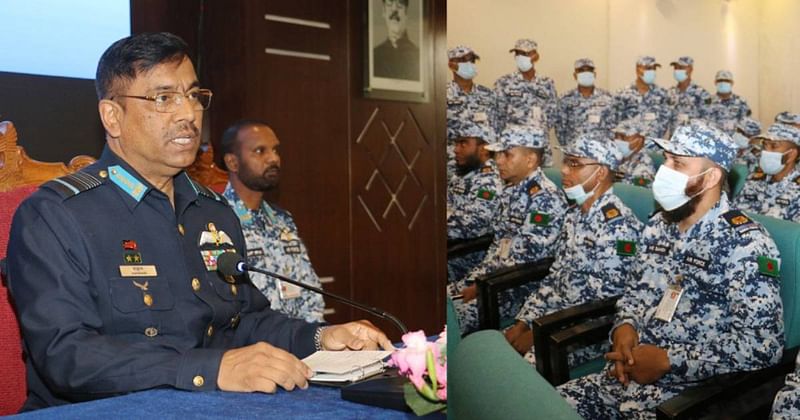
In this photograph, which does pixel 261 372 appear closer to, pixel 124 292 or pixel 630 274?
pixel 124 292

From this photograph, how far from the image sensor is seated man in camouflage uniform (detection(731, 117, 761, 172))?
0.31m

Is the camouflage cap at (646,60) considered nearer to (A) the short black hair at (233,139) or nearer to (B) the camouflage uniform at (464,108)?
(B) the camouflage uniform at (464,108)

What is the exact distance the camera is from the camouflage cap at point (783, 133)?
294 mm

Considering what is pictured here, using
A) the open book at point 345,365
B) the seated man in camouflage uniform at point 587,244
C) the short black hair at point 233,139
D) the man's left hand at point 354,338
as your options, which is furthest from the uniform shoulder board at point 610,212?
the short black hair at point 233,139

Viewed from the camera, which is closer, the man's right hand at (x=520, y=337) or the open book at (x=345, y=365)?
the man's right hand at (x=520, y=337)

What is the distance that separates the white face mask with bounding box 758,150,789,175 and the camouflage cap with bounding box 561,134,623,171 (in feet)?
0.20

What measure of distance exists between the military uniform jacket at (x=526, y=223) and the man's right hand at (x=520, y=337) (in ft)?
0.09

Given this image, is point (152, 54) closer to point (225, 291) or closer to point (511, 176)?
point (225, 291)

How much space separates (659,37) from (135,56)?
1194 millimetres

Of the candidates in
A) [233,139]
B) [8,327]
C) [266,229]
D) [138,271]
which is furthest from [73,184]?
[233,139]

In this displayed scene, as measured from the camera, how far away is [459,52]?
0.32 meters

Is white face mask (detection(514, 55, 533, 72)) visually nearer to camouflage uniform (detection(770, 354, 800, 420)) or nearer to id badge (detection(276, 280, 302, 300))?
camouflage uniform (detection(770, 354, 800, 420))

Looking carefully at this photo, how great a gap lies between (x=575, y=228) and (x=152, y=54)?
1.14m

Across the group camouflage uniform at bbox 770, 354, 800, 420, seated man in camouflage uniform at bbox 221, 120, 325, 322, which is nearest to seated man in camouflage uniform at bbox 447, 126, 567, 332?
camouflage uniform at bbox 770, 354, 800, 420
